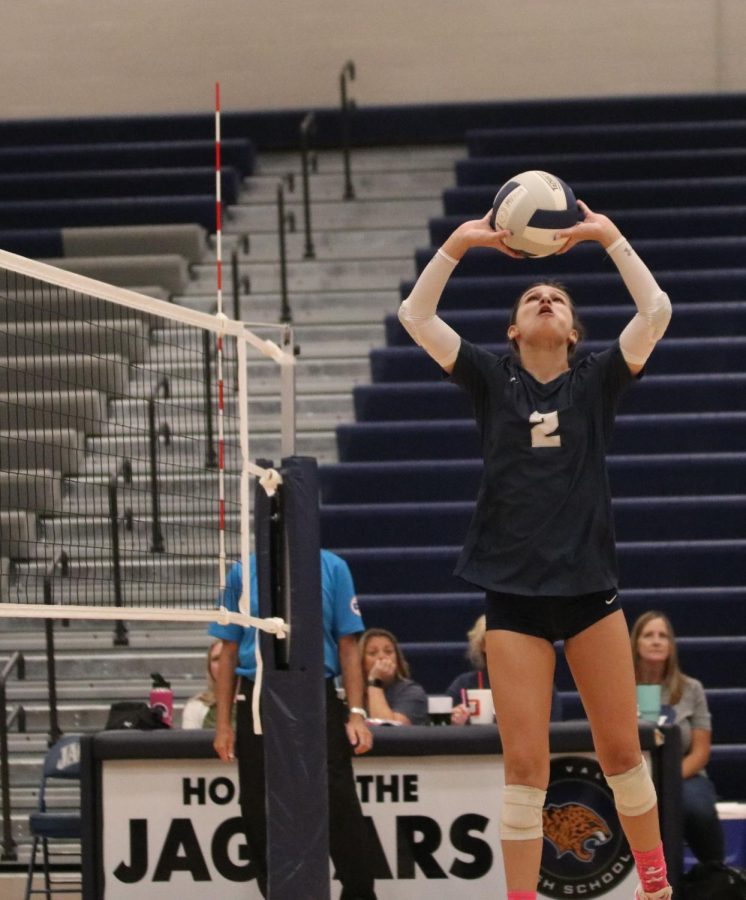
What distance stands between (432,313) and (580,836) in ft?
8.52

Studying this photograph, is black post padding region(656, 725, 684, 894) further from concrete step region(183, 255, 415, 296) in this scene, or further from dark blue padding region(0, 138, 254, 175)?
dark blue padding region(0, 138, 254, 175)

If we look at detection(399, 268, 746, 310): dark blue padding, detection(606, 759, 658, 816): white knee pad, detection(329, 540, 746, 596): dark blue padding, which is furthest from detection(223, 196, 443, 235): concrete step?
detection(606, 759, 658, 816): white knee pad

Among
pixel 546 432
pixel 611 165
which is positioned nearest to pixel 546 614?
pixel 546 432

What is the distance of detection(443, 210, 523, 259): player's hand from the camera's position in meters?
4.35

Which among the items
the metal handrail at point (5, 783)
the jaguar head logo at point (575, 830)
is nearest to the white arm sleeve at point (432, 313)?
the jaguar head logo at point (575, 830)

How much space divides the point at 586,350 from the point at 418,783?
148 inches

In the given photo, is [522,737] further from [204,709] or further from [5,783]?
[5,783]

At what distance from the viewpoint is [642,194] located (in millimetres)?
11375

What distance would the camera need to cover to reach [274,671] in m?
5.62

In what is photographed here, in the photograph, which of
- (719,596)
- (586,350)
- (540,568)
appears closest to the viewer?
(540,568)

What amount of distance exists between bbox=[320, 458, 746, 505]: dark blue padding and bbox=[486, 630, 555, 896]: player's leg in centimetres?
504

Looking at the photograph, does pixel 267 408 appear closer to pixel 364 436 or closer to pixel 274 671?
pixel 364 436

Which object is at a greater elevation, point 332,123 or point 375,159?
point 332,123

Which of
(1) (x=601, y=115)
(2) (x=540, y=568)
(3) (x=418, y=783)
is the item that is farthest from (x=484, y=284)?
(2) (x=540, y=568)
